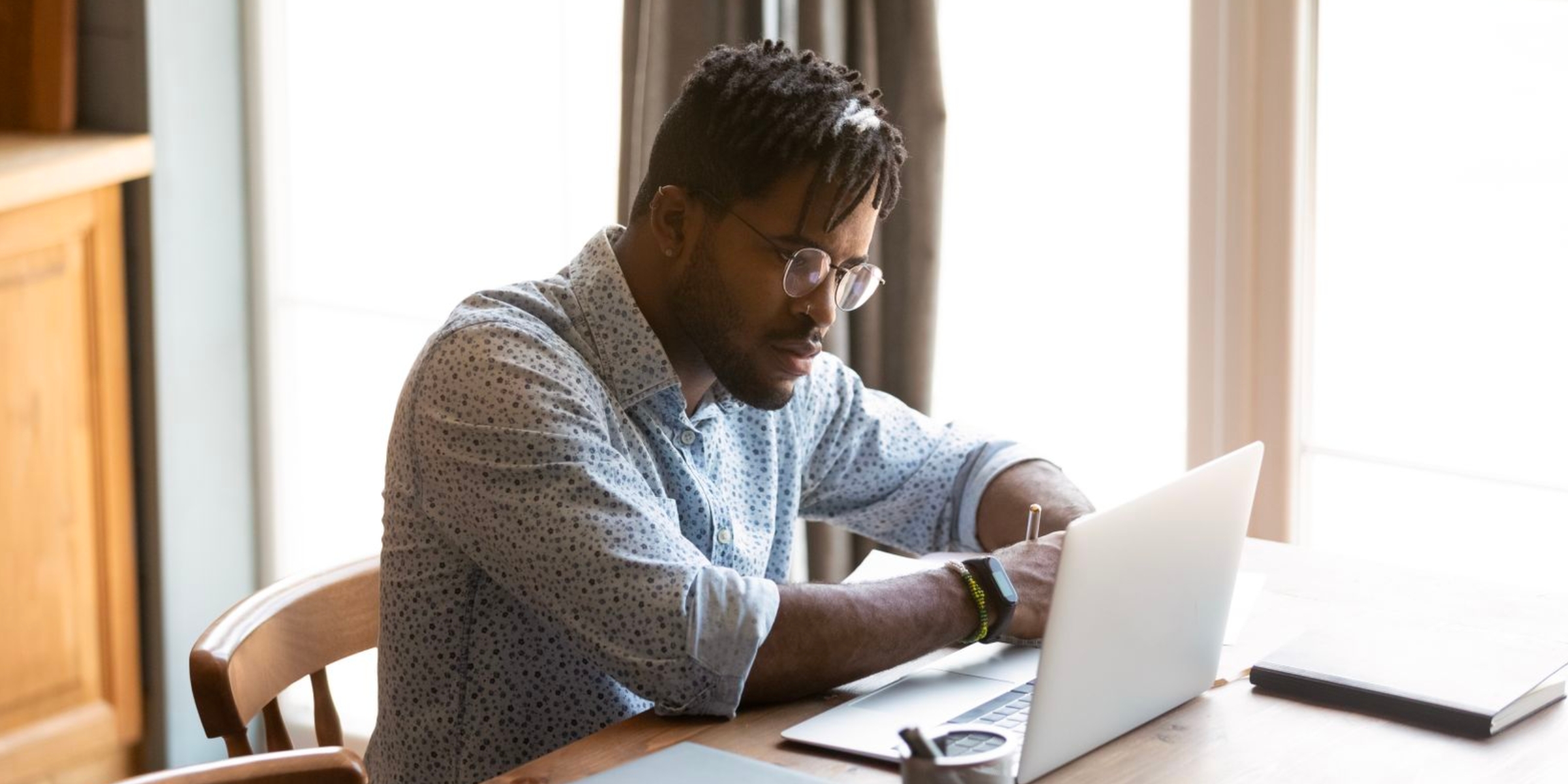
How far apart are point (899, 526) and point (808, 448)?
0.16 meters

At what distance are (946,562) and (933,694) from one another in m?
0.20

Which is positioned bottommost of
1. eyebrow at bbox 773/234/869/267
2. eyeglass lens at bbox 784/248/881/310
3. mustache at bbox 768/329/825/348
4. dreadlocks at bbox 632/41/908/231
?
mustache at bbox 768/329/825/348

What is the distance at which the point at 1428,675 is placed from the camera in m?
1.51

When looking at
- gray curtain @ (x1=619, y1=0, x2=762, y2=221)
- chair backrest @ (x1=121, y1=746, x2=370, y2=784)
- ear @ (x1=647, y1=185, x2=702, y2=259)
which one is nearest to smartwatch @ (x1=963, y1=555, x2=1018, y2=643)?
ear @ (x1=647, y1=185, x2=702, y2=259)

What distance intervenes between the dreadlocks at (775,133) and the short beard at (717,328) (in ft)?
0.23

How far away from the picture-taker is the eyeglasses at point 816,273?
1.65 metres

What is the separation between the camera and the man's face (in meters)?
1.65

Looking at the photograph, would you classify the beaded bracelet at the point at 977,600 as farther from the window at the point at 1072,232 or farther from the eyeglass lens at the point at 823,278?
the window at the point at 1072,232

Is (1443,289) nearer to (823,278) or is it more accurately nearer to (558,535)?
(823,278)

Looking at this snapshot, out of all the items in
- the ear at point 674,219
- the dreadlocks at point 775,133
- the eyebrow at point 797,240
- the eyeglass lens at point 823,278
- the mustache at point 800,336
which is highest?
the dreadlocks at point 775,133

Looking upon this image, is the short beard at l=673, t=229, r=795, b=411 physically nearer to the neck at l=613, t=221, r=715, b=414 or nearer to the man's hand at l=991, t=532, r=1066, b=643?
the neck at l=613, t=221, r=715, b=414

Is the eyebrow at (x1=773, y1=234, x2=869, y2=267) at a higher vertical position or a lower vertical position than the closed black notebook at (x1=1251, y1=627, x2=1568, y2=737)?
higher

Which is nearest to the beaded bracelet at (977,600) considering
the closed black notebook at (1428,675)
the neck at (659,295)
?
the closed black notebook at (1428,675)

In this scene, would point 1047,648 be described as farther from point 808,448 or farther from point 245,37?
point 245,37
